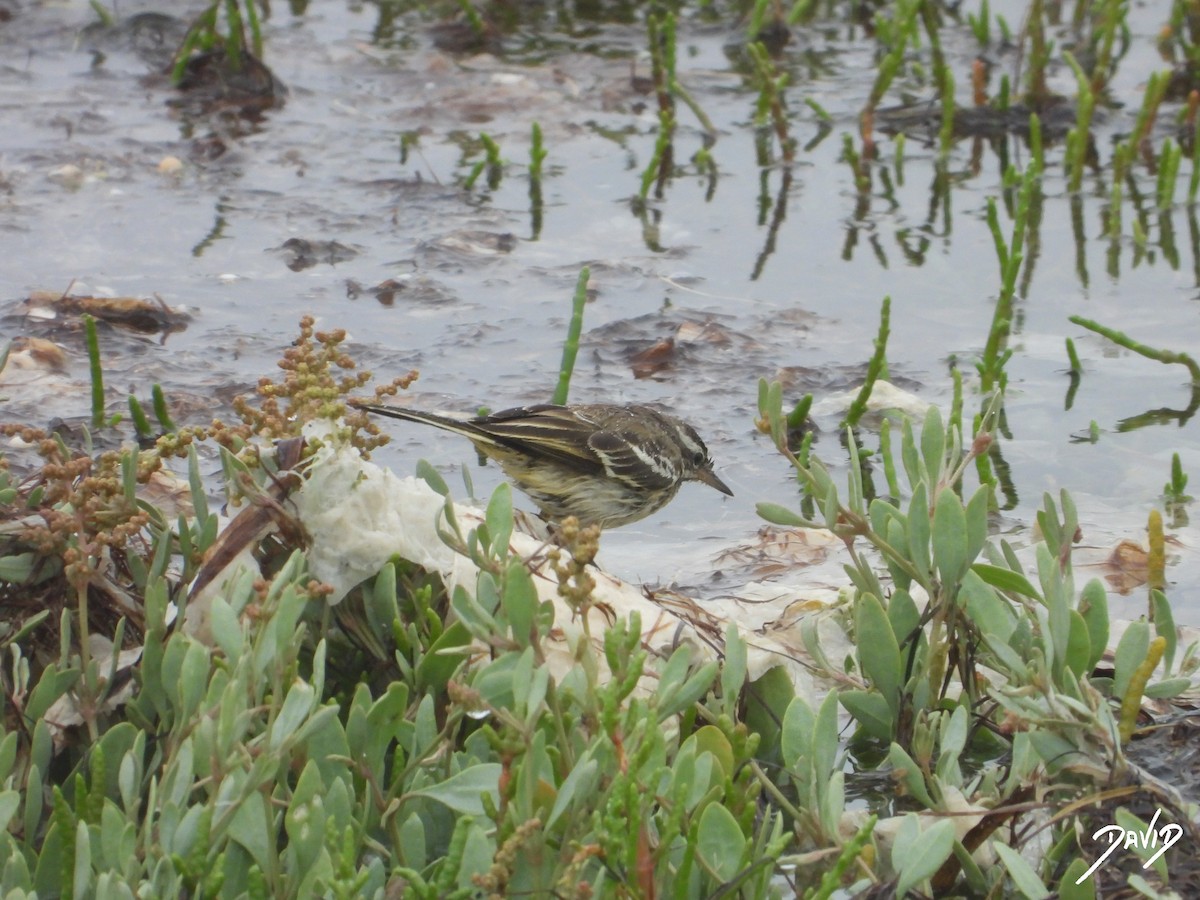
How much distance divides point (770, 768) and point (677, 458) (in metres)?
2.52

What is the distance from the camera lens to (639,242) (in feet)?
31.1

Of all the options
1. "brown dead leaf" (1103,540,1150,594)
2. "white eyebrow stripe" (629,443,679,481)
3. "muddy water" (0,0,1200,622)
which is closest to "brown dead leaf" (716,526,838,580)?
"muddy water" (0,0,1200,622)

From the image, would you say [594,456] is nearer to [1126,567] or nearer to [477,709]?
[1126,567]

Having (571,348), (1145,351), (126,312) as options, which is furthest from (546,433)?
(1145,351)

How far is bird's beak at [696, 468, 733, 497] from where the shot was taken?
23.5 feet

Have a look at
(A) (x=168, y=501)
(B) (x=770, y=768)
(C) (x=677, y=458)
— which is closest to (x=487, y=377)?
(C) (x=677, y=458)

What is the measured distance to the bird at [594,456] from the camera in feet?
22.5

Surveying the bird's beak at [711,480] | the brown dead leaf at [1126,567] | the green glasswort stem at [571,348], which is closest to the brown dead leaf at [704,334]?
the green glasswort stem at [571,348]

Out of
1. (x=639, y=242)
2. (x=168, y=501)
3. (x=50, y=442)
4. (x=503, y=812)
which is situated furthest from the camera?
(x=639, y=242)

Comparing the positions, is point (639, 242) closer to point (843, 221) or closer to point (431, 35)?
point (843, 221)

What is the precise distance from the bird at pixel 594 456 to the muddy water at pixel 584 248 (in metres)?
0.17

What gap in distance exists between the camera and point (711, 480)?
7160 millimetres

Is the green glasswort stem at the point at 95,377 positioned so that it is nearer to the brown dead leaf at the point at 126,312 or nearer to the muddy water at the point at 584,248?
the muddy water at the point at 584,248

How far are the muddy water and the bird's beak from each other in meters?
0.12
